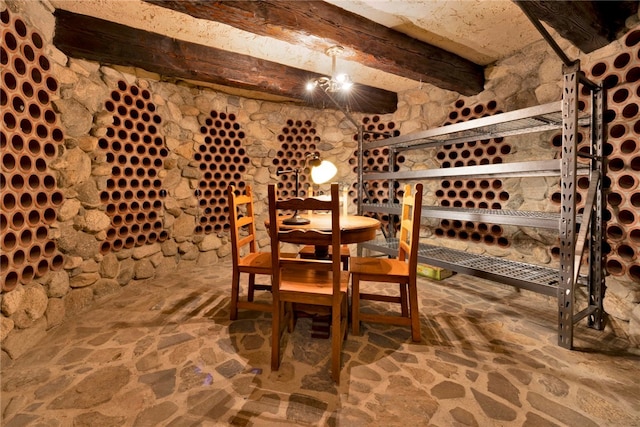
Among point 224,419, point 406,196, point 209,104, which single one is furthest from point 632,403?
point 209,104

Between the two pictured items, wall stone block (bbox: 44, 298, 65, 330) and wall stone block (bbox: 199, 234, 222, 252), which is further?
wall stone block (bbox: 199, 234, 222, 252)

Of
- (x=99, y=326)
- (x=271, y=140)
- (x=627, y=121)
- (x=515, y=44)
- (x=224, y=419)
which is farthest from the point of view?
(x=271, y=140)

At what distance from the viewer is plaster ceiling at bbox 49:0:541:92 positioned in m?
2.49

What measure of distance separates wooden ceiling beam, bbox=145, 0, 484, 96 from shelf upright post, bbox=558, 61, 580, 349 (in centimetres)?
142

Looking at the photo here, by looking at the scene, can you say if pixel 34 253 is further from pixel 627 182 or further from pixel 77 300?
pixel 627 182

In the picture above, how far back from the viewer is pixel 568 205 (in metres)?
2.12

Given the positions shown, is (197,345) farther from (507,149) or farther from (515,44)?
(515,44)

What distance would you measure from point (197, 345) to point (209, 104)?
3415mm

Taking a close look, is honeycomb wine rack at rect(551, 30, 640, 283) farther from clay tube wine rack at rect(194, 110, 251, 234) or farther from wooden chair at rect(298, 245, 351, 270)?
clay tube wine rack at rect(194, 110, 251, 234)

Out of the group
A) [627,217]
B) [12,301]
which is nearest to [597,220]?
[627,217]

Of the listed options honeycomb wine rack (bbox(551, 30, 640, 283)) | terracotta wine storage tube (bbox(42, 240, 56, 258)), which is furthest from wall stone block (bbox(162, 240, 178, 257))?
honeycomb wine rack (bbox(551, 30, 640, 283))

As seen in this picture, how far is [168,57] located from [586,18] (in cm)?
385

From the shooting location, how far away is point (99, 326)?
247 centimetres

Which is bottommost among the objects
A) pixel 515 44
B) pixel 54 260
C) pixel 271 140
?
pixel 54 260
